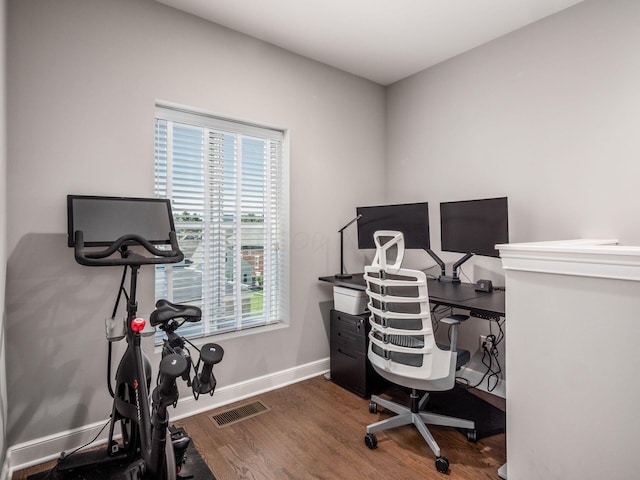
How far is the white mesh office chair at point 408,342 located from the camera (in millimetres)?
1939

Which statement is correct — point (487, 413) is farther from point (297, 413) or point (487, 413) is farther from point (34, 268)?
point (34, 268)

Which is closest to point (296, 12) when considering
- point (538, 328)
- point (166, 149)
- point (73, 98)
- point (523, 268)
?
point (166, 149)

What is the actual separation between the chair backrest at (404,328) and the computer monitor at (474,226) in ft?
2.50

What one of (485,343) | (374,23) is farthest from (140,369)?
(374,23)

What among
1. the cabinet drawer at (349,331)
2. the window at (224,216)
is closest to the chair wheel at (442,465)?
the cabinet drawer at (349,331)

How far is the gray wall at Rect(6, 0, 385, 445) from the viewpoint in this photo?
1.91 metres

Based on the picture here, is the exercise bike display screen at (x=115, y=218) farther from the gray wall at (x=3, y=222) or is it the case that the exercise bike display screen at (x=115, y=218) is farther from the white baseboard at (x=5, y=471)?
the white baseboard at (x=5, y=471)

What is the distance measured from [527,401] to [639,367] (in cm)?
47

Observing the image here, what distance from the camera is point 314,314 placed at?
3.14 m

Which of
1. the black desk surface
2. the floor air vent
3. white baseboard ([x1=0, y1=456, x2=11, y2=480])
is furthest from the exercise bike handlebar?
the black desk surface

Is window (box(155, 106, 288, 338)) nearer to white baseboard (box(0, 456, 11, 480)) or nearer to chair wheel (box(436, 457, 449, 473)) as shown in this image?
white baseboard (box(0, 456, 11, 480))

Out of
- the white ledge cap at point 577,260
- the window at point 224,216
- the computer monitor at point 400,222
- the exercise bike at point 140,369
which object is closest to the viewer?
the white ledge cap at point 577,260

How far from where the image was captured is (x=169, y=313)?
5.80ft

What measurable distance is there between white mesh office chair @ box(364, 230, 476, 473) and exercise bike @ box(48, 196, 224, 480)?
96 cm
